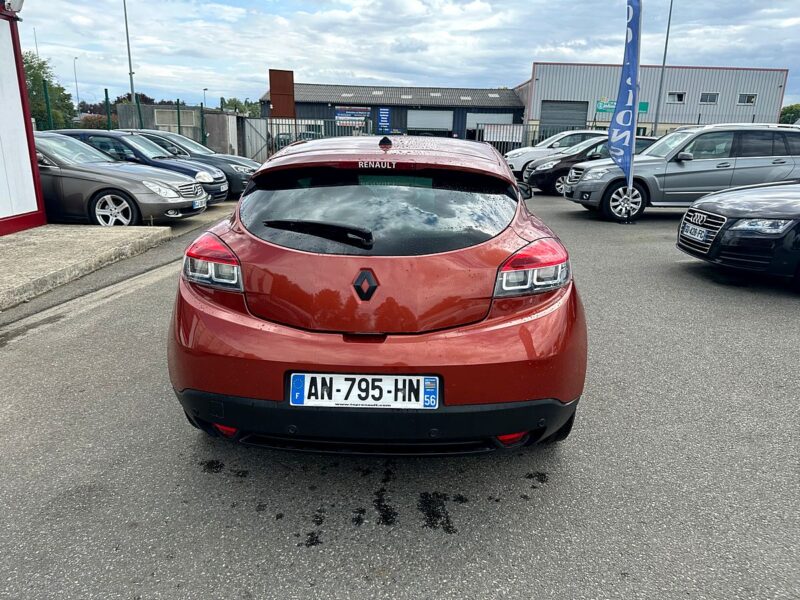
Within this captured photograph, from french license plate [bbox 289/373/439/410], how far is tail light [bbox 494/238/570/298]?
1.56ft

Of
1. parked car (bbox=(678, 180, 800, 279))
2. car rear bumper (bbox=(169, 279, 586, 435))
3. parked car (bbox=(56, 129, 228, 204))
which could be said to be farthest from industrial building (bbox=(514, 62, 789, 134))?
car rear bumper (bbox=(169, 279, 586, 435))

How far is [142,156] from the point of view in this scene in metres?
11.3

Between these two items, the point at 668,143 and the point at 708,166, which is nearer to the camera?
the point at 708,166

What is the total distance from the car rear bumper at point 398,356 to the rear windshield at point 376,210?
1.17 feet

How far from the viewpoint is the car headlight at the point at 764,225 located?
5.81 metres

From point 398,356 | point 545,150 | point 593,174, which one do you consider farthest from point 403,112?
point 398,356

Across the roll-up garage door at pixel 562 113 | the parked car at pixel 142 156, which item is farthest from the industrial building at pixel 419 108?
the parked car at pixel 142 156

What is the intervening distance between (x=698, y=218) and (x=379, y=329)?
5.70 metres

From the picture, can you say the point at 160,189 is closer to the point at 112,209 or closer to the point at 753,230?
the point at 112,209

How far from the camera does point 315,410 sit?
85.7 inches

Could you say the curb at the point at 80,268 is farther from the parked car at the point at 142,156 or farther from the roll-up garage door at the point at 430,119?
the roll-up garage door at the point at 430,119

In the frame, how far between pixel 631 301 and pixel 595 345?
1569 millimetres

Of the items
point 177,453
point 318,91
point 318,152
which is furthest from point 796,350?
point 318,91

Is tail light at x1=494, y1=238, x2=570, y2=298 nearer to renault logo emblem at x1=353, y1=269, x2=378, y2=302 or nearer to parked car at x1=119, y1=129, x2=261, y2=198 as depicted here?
renault logo emblem at x1=353, y1=269, x2=378, y2=302
